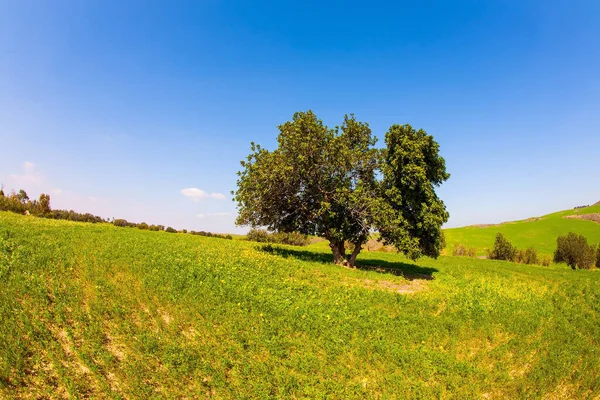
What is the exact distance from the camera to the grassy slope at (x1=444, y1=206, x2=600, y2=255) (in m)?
99.4

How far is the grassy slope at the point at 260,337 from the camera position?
27.8 feet

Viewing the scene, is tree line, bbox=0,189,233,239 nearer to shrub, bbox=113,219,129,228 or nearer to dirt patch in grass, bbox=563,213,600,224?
shrub, bbox=113,219,129,228

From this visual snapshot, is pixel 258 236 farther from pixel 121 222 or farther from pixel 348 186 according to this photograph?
pixel 348 186

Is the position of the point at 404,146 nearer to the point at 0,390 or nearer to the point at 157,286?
the point at 157,286

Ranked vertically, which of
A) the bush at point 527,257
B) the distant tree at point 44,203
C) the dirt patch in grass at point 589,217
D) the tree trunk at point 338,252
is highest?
the dirt patch in grass at point 589,217

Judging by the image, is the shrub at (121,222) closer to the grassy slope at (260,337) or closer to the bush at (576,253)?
the grassy slope at (260,337)

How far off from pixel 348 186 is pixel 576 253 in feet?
215

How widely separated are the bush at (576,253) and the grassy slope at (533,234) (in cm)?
2598

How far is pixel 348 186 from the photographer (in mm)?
25406

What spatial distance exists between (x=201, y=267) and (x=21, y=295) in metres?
7.54

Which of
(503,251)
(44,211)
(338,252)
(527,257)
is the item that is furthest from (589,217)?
(44,211)

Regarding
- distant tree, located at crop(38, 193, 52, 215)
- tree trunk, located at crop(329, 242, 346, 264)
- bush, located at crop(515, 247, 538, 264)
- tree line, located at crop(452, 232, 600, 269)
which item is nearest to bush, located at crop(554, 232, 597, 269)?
tree line, located at crop(452, 232, 600, 269)

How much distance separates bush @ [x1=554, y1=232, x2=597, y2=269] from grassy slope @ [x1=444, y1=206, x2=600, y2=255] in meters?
26.0

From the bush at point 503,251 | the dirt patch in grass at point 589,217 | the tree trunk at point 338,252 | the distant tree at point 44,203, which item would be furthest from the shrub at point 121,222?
the dirt patch in grass at point 589,217
